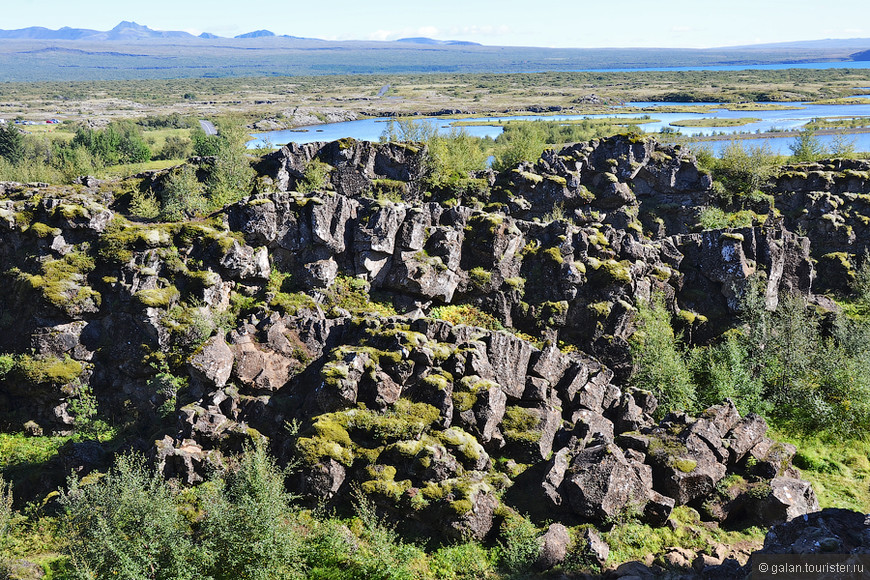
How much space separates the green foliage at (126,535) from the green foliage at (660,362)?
32.1 m

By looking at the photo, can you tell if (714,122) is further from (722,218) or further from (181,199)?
(181,199)

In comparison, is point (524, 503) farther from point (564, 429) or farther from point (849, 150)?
point (849, 150)

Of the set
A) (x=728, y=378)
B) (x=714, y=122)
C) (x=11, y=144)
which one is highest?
(x=714, y=122)

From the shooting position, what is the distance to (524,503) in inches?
1243

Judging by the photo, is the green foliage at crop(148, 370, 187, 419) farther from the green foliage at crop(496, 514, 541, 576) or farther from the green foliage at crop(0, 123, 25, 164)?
the green foliage at crop(0, 123, 25, 164)

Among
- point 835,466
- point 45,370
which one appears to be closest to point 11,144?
point 45,370

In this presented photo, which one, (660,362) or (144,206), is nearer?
(660,362)

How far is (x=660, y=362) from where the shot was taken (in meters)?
44.1

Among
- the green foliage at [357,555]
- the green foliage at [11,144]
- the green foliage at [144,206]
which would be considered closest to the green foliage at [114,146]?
the green foliage at [11,144]

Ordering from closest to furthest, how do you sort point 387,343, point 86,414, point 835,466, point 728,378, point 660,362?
point 835,466
point 387,343
point 86,414
point 728,378
point 660,362

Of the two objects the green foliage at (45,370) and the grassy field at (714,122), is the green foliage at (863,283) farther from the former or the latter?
the grassy field at (714,122)

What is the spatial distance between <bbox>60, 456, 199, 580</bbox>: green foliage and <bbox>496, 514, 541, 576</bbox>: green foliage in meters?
13.9

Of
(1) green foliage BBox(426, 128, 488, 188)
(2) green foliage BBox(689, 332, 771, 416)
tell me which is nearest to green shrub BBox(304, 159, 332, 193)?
(1) green foliage BBox(426, 128, 488, 188)

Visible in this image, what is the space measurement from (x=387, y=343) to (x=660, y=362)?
21.2 metres
